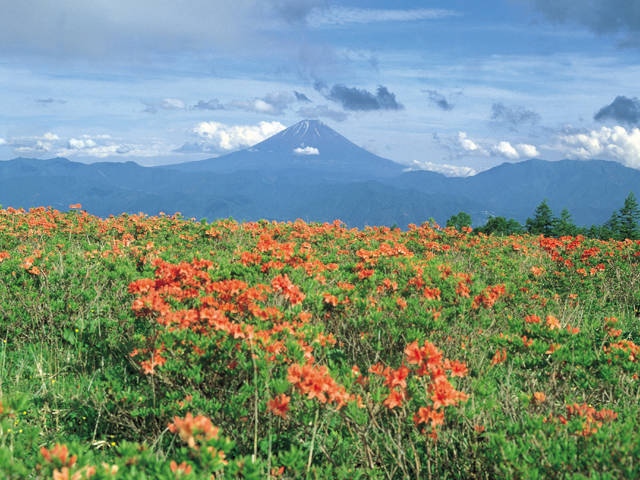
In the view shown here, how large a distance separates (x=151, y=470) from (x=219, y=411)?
4.54ft

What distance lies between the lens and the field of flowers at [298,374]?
2616mm

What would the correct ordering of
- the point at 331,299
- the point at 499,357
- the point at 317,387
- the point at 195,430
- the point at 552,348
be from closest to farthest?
the point at 195,430 < the point at 317,387 < the point at 552,348 < the point at 499,357 < the point at 331,299

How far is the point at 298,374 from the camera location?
2.79m

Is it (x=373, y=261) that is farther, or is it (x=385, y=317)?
(x=373, y=261)

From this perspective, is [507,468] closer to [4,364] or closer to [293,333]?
[293,333]

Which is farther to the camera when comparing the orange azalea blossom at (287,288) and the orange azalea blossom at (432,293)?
the orange azalea blossom at (432,293)

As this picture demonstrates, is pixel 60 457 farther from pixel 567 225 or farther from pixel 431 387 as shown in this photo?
pixel 567 225

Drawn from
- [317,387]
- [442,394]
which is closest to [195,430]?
[317,387]

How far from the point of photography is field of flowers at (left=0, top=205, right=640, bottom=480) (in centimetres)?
262

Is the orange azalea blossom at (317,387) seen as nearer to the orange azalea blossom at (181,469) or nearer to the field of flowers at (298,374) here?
the field of flowers at (298,374)

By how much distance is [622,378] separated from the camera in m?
3.70

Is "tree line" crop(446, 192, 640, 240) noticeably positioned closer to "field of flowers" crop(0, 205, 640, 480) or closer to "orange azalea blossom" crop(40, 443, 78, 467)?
"field of flowers" crop(0, 205, 640, 480)

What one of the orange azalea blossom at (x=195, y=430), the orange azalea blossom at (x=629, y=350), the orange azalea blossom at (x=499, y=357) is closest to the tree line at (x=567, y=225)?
the orange azalea blossom at (x=629, y=350)

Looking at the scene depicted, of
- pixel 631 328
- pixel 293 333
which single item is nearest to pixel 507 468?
pixel 293 333
